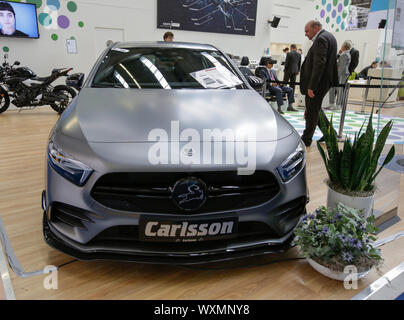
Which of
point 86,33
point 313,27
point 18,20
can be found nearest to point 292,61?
point 313,27

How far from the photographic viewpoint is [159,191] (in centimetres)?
124

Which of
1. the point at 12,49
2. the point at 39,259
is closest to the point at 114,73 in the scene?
the point at 39,259

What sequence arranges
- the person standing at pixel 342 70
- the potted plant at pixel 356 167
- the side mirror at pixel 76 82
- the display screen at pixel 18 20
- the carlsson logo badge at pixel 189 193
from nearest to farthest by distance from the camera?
the carlsson logo badge at pixel 189 193 < the potted plant at pixel 356 167 < the side mirror at pixel 76 82 < the display screen at pixel 18 20 < the person standing at pixel 342 70

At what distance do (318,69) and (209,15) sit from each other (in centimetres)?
649

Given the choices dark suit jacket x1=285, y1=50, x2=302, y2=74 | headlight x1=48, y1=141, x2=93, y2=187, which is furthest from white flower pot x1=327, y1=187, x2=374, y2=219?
dark suit jacket x1=285, y1=50, x2=302, y2=74

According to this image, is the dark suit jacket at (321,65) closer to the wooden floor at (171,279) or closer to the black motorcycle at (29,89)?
the wooden floor at (171,279)

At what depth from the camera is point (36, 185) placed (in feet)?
8.17

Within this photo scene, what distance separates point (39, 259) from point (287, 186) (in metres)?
1.20

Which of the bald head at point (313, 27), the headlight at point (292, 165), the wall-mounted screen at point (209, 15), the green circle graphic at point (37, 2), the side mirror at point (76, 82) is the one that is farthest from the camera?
the wall-mounted screen at point (209, 15)

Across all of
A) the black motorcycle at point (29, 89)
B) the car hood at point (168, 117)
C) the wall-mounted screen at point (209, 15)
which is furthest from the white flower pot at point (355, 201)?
the wall-mounted screen at point (209, 15)

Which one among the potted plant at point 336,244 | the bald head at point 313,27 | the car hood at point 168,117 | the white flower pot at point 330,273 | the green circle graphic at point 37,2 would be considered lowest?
the white flower pot at point 330,273

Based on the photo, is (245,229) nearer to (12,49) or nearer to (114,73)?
(114,73)

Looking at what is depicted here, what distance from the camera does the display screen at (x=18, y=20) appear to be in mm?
6137

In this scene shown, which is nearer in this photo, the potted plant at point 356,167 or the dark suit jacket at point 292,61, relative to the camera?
the potted plant at point 356,167
